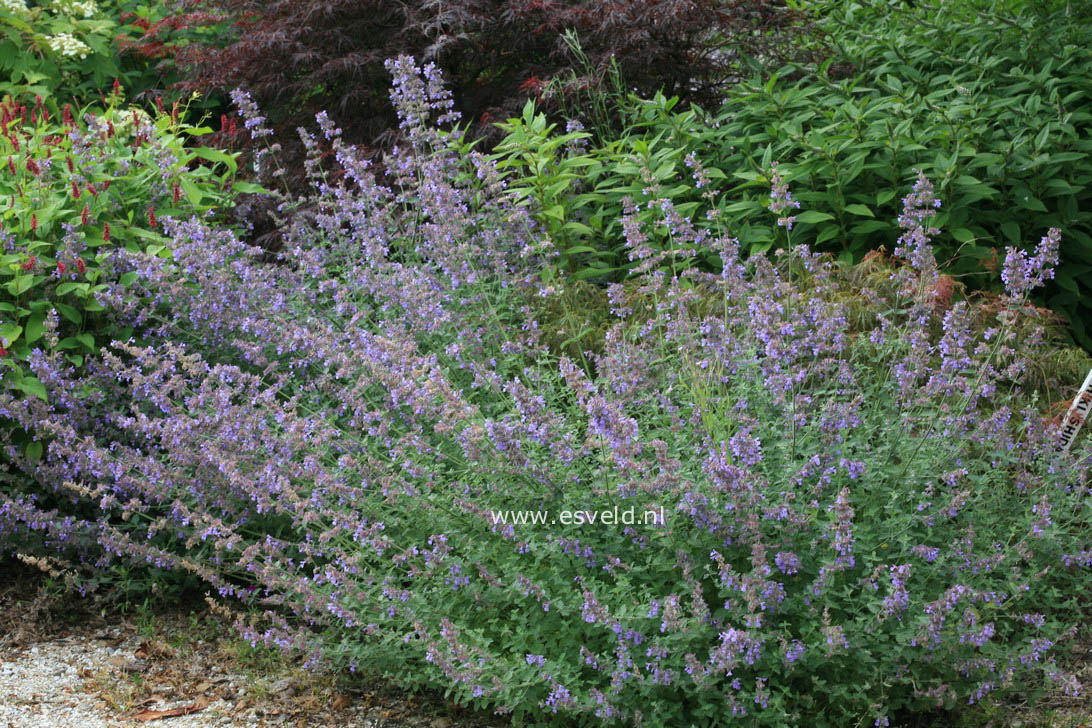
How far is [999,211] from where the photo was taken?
18.4 ft

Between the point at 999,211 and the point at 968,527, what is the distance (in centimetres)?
289

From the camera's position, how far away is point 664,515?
3.02m

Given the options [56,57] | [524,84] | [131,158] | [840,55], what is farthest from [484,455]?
[56,57]

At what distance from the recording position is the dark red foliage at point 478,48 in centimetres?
625

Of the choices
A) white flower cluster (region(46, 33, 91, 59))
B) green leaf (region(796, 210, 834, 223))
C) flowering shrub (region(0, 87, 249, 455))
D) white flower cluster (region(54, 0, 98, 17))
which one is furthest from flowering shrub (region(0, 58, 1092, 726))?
white flower cluster (region(54, 0, 98, 17))

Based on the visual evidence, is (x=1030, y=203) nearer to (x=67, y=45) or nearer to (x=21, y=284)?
(x=21, y=284)

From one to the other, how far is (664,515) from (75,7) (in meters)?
7.45

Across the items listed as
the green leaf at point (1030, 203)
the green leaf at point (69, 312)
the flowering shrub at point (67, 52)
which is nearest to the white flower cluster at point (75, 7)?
the flowering shrub at point (67, 52)

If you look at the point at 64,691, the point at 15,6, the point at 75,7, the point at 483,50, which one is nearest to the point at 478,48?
the point at 483,50

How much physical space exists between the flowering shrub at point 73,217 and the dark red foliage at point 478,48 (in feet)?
3.53

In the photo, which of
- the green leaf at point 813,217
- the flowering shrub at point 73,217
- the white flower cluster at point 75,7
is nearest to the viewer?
the flowering shrub at point 73,217

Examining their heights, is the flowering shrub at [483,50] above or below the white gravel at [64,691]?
above

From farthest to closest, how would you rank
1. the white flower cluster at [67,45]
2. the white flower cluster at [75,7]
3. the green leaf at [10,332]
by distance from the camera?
the white flower cluster at [75,7], the white flower cluster at [67,45], the green leaf at [10,332]

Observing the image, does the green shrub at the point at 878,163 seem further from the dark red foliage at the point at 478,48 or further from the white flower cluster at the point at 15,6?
the white flower cluster at the point at 15,6
